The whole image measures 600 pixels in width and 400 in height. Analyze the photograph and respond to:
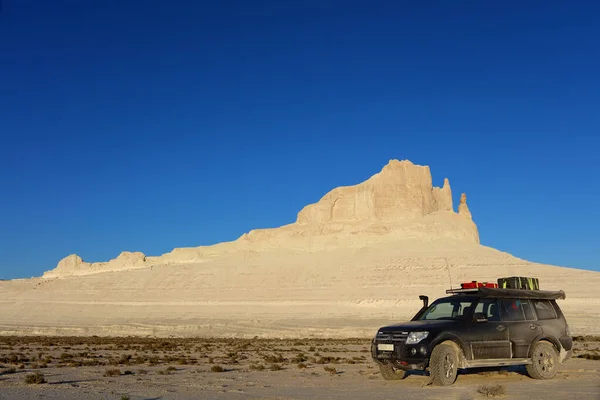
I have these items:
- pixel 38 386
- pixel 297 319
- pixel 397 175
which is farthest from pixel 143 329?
pixel 397 175

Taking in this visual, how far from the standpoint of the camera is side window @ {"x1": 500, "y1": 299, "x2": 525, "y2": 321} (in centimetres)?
1373

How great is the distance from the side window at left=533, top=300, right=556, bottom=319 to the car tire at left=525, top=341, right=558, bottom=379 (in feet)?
2.20

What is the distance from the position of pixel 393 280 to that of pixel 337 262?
76.6 ft

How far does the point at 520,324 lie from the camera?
1376 centimetres

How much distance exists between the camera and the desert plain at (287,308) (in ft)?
46.1

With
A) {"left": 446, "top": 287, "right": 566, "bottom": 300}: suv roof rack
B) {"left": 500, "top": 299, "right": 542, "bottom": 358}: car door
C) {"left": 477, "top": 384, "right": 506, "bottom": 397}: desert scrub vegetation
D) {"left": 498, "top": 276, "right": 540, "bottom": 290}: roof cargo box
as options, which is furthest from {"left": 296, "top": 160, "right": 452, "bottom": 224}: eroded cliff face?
{"left": 477, "top": 384, "right": 506, "bottom": 397}: desert scrub vegetation

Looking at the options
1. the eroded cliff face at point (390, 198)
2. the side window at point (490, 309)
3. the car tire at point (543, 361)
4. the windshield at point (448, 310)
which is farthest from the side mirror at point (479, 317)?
the eroded cliff face at point (390, 198)

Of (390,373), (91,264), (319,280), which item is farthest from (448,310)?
(91,264)

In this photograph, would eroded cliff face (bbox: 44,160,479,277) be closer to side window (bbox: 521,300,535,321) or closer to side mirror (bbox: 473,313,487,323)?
side window (bbox: 521,300,535,321)

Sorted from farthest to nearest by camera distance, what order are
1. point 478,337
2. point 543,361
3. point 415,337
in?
1. point 543,361
2. point 478,337
3. point 415,337

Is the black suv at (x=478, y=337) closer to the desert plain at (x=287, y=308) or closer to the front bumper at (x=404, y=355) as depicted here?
the front bumper at (x=404, y=355)

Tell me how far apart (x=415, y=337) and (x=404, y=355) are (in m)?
0.45

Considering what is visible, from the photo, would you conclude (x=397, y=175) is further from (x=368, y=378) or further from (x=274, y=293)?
(x=368, y=378)

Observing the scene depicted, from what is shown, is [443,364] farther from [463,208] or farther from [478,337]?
[463,208]
